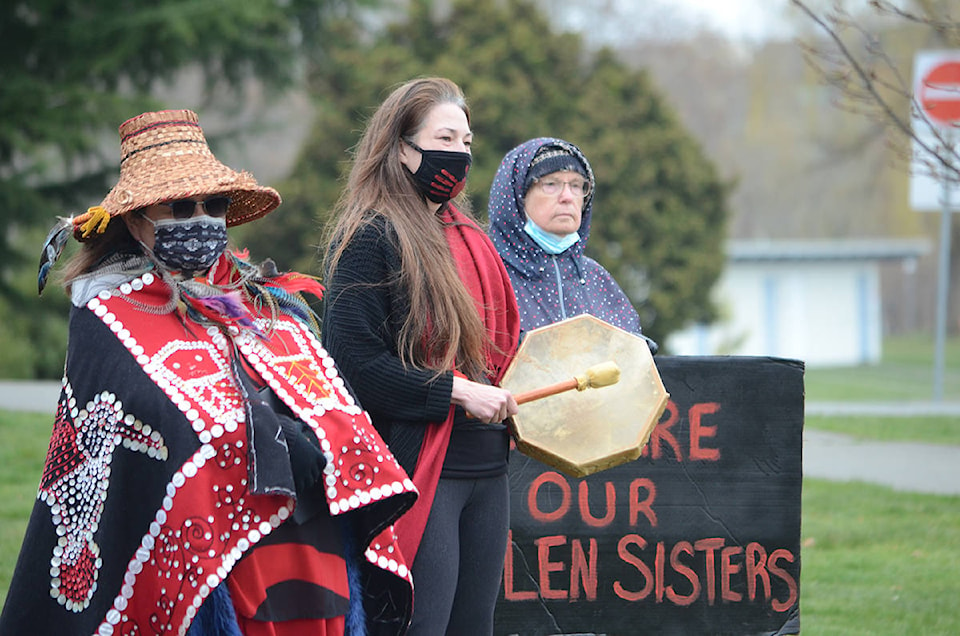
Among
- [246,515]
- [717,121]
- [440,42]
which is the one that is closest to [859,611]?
[246,515]

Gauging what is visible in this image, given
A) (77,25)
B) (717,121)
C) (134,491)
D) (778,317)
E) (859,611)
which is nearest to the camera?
(134,491)

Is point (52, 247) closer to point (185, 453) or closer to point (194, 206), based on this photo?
point (194, 206)

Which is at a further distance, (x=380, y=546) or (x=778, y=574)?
(x=778, y=574)

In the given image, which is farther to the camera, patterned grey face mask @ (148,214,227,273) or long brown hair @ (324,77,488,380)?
long brown hair @ (324,77,488,380)

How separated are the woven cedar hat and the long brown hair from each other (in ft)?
0.92

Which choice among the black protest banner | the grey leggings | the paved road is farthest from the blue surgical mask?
the paved road

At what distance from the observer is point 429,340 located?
10.1ft

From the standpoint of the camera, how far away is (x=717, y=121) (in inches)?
1662

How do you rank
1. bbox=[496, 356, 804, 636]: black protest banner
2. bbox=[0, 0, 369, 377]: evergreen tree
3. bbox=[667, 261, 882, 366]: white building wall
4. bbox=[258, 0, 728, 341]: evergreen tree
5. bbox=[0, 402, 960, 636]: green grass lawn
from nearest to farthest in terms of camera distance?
bbox=[496, 356, 804, 636]: black protest banner
bbox=[0, 402, 960, 636]: green grass lawn
bbox=[0, 0, 369, 377]: evergreen tree
bbox=[258, 0, 728, 341]: evergreen tree
bbox=[667, 261, 882, 366]: white building wall

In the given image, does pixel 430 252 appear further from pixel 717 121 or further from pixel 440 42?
pixel 717 121

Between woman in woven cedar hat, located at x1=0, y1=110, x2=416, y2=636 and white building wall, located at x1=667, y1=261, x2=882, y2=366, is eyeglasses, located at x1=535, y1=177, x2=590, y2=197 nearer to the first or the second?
woman in woven cedar hat, located at x1=0, y1=110, x2=416, y2=636

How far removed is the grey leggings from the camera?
9.93ft

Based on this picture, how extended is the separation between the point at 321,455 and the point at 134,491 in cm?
43

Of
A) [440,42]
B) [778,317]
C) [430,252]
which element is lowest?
[778,317]
